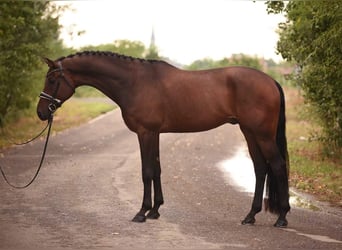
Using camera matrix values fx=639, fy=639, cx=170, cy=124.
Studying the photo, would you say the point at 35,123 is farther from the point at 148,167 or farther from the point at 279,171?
the point at 279,171

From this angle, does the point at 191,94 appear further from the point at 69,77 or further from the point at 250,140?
the point at 69,77

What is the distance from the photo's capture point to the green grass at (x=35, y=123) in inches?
848

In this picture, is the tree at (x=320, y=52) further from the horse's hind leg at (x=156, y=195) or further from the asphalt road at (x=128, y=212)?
the horse's hind leg at (x=156, y=195)

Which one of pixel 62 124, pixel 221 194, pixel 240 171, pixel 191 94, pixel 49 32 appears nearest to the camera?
pixel 191 94

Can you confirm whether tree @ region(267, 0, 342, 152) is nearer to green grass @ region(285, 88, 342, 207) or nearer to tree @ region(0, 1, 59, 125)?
green grass @ region(285, 88, 342, 207)

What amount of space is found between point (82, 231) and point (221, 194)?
379 centimetres

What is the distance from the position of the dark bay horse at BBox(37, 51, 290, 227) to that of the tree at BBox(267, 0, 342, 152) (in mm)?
2450

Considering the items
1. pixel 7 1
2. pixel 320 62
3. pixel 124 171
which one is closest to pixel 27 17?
pixel 7 1

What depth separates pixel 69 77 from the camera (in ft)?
28.3

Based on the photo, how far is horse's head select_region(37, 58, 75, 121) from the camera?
8578mm

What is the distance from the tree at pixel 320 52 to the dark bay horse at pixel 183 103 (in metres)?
2.45

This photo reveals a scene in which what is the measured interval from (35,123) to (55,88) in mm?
20052

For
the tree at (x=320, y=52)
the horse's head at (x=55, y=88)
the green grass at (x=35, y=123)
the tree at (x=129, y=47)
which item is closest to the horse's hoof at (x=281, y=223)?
the horse's head at (x=55, y=88)

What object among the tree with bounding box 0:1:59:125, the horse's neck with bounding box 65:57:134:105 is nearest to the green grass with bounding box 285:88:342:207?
the horse's neck with bounding box 65:57:134:105
